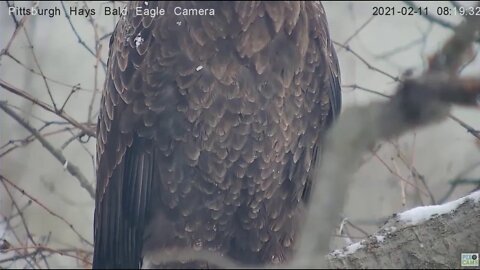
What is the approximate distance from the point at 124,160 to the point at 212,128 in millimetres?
246

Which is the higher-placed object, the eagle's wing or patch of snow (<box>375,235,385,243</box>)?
the eagle's wing

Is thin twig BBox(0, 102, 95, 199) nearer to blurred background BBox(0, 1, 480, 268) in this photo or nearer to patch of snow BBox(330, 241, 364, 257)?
blurred background BBox(0, 1, 480, 268)

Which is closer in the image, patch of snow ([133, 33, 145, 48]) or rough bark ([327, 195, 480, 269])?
rough bark ([327, 195, 480, 269])

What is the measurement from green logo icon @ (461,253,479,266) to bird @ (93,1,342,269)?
534 millimetres

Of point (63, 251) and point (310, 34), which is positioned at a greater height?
point (310, 34)

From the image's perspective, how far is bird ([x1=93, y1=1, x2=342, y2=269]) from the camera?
6.15 feet

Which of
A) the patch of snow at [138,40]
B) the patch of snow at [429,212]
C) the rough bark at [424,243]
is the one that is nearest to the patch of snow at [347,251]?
the rough bark at [424,243]

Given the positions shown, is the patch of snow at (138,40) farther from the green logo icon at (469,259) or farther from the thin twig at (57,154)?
the green logo icon at (469,259)

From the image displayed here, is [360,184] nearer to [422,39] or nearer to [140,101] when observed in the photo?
[422,39]

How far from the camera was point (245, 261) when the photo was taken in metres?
1.97

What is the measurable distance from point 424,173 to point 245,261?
70 cm

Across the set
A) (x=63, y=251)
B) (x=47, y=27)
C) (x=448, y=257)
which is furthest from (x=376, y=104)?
(x=47, y=27)

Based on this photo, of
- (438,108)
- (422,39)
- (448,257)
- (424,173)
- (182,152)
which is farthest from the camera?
(424,173)

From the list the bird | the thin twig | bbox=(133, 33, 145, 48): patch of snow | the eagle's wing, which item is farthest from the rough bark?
the thin twig
